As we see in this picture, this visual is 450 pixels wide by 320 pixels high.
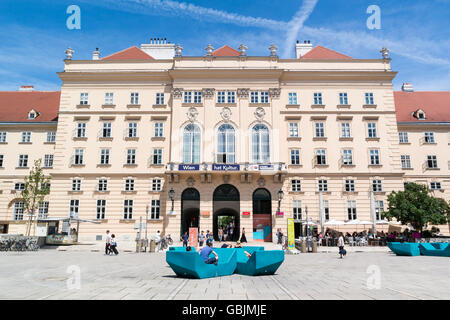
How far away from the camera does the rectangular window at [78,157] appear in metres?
39.1

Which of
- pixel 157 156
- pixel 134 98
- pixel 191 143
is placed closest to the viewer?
pixel 191 143

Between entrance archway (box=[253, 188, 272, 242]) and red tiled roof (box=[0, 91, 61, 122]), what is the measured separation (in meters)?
27.0

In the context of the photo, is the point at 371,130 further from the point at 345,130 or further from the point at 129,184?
the point at 129,184

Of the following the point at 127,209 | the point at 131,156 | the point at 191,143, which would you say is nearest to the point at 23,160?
the point at 131,156

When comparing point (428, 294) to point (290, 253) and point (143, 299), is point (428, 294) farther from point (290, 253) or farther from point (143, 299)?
point (290, 253)

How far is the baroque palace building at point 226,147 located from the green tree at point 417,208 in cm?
357

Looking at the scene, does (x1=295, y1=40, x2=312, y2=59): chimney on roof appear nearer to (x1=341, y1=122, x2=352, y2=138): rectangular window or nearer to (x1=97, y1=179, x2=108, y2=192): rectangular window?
(x1=341, y1=122, x2=352, y2=138): rectangular window

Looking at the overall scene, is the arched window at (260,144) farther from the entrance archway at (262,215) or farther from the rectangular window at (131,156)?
the rectangular window at (131,156)

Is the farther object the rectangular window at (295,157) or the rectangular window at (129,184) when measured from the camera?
the rectangular window at (295,157)

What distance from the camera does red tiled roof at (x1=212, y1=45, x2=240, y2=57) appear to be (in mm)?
43312

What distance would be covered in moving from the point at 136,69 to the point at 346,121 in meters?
25.0

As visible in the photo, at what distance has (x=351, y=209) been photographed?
3794cm

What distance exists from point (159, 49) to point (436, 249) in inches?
1536

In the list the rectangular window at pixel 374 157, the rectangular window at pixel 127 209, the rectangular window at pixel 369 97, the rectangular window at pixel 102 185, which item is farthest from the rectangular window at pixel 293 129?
the rectangular window at pixel 102 185
